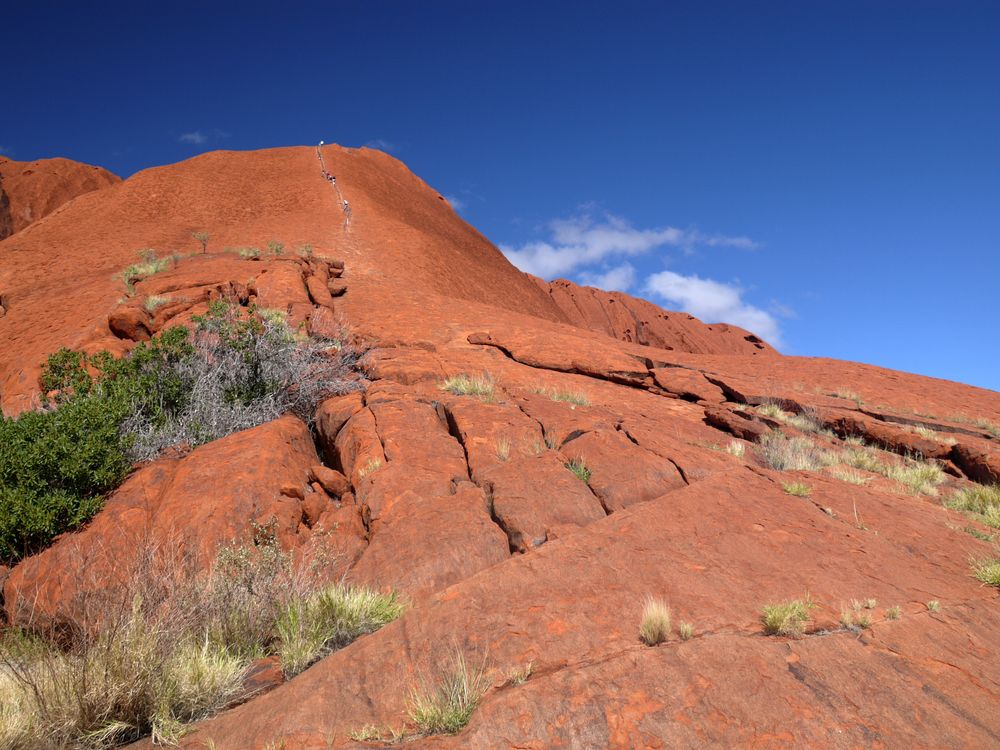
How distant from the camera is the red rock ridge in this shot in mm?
59094

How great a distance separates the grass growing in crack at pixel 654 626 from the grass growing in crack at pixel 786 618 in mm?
677

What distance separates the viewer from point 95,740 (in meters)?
2.98

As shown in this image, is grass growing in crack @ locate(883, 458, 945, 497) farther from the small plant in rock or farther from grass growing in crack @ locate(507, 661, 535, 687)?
the small plant in rock

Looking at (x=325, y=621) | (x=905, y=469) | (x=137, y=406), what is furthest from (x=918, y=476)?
(x=137, y=406)

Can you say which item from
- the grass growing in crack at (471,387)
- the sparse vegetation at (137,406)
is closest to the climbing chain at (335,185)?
the sparse vegetation at (137,406)

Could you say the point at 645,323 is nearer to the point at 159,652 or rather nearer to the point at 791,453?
the point at 791,453

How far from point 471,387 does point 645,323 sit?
55.4 metres

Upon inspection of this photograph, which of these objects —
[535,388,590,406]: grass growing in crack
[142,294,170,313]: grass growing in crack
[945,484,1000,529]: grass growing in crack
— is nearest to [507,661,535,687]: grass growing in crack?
[945,484,1000,529]: grass growing in crack

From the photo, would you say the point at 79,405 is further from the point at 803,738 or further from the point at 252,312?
the point at 803,738

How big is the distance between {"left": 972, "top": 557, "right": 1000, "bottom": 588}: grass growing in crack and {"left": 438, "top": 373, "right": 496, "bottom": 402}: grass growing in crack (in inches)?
225

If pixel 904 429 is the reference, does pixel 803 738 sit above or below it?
below

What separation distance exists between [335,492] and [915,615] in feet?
18.0

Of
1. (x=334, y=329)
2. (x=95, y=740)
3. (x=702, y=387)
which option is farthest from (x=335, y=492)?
(x=702, y=387)

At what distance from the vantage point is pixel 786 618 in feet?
12.1
